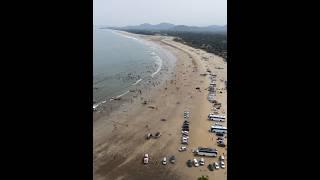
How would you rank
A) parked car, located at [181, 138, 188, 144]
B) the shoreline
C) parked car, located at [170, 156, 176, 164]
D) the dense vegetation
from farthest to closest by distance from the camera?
the dense vegetation
the shoreline
parked car, located at [181, 138, 188, 144]
parked car, located at [170, 156, 176, 164]

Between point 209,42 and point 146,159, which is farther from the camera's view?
point 209,42

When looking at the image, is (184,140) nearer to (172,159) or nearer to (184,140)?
(184,140)

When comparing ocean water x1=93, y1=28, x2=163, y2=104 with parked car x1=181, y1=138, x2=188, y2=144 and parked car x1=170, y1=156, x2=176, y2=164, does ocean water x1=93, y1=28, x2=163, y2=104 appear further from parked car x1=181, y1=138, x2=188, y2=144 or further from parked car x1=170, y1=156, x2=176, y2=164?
parked car x1=170, y1=156, x2=176, y2=164

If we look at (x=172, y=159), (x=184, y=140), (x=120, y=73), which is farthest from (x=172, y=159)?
(x=120, y=73)

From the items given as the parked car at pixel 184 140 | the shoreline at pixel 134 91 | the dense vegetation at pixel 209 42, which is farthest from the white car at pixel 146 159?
the dense vegetation at pixel 209 42

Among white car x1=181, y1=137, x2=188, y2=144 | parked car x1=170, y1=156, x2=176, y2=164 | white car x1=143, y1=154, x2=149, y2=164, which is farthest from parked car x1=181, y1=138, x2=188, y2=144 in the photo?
white car x1=143, y1=154, x2=149, y2=164

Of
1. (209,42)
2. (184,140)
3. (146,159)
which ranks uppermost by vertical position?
(209,42)

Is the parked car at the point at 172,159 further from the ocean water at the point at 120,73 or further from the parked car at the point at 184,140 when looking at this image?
the ocean water at the point at 120,73

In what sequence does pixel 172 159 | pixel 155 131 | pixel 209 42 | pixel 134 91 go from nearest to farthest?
pixel 172 159, pixel 155 131, pixel 134 91, pixel 209 42
